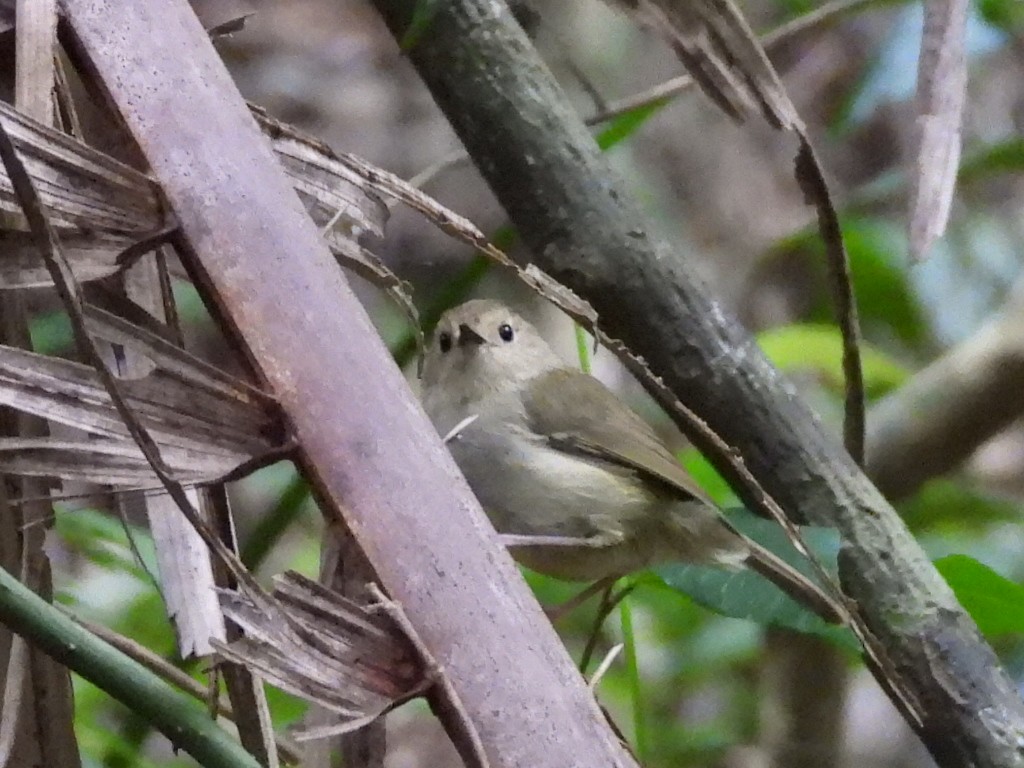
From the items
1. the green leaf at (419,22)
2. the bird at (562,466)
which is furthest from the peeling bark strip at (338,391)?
the bird at (562,466)

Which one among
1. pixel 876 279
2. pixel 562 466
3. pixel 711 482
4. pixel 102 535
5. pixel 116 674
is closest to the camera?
pixel 116 674

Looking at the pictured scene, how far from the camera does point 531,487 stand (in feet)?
5.53

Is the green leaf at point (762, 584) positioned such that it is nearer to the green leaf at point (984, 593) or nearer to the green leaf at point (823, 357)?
the green leaf at point (984, 593)

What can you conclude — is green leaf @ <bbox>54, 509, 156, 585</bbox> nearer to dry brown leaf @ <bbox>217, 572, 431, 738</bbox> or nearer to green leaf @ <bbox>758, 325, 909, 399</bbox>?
dry brown leaf @ <bbox>217, 572, 431, 738</bbox>

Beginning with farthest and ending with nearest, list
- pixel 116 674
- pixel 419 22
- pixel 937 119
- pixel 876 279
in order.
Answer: pixel 876 279 → pixel 419 22 → pixel 937 119 → pixel 116 674

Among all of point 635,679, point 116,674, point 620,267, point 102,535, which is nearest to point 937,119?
point 620,267

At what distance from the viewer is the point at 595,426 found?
1.84m

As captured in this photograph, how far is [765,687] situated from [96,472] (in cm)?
196

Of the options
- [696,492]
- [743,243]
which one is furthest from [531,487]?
[743,243]

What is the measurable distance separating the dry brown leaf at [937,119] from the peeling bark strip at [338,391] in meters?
0.55

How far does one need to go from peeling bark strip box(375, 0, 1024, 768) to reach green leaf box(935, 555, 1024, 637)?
0.28 ft

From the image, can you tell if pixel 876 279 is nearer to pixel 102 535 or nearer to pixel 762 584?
pixel 762 584

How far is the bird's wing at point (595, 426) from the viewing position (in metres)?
1.75

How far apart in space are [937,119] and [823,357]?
3.80 feet
